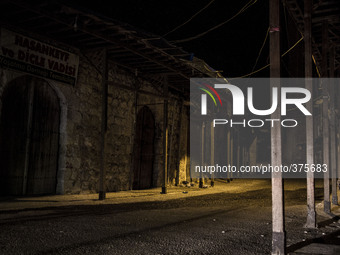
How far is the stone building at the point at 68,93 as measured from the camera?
28.0 feet

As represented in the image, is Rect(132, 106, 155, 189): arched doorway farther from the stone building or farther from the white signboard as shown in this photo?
the white signboard

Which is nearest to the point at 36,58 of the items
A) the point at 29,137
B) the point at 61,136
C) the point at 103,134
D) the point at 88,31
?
the point at 88,31

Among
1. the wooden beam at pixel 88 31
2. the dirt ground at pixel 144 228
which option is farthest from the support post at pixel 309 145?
the wooden beam at pixel 88 31

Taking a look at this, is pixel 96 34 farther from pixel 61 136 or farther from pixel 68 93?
pixel 61 136

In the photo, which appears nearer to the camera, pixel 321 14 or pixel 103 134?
pixel 321 14

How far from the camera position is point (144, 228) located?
580cm

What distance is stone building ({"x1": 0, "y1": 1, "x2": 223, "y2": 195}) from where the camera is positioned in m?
8.52

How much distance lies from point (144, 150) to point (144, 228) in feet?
26.8

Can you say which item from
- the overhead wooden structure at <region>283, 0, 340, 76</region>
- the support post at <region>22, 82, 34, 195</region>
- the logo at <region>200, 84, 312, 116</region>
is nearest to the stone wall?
the support post at <region>22, 82, 34, 195</region>

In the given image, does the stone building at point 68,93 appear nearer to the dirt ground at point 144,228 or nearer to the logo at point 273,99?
the dirt ground at point 144,228

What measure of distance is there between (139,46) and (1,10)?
371 cm

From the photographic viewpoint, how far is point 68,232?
5.36 m

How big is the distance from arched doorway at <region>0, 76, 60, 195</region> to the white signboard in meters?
0.42

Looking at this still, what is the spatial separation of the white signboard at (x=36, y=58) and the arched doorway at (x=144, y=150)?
3.97 metres
